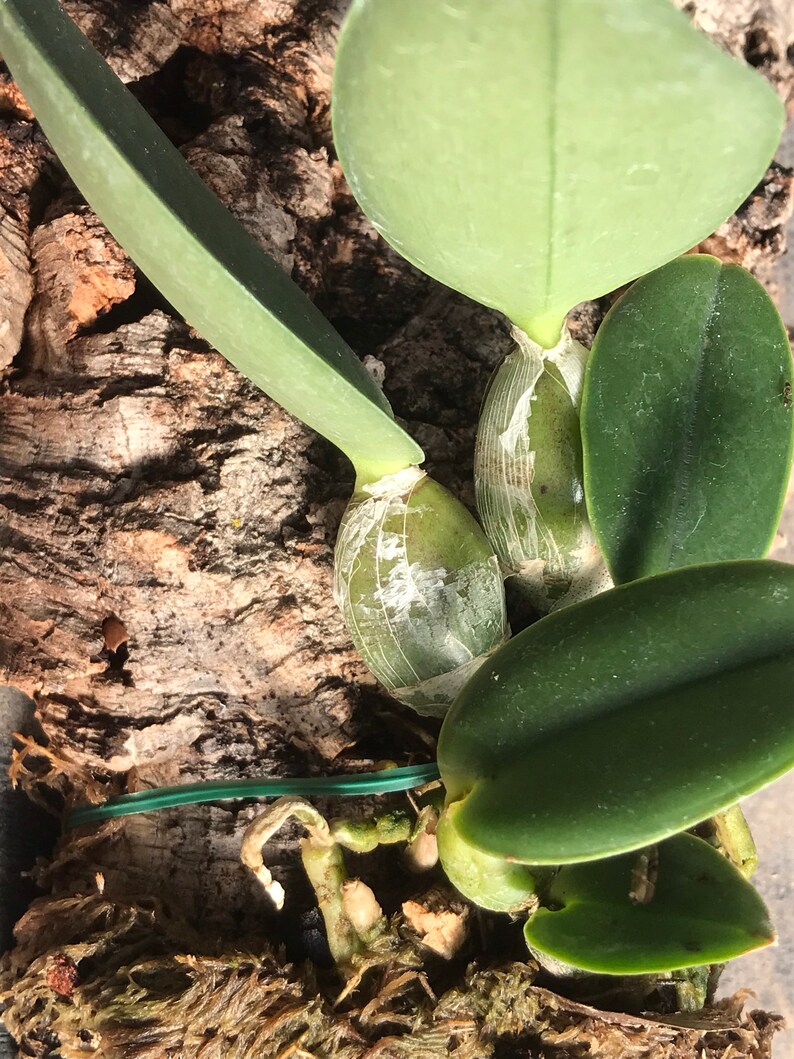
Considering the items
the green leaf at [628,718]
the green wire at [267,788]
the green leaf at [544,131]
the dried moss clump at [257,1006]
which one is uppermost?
the green leaf at [544,131]

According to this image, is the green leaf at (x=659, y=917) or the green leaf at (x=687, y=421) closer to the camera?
the green leaf at (x=659, y=917)

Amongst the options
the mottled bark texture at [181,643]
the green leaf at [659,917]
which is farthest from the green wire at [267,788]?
the green leaf at [659,917]

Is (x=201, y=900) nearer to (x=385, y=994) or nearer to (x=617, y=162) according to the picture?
(x=385, y=994)

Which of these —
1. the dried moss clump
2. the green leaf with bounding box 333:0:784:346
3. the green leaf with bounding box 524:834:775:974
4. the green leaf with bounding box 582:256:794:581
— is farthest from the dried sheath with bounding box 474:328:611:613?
the dried moss clump

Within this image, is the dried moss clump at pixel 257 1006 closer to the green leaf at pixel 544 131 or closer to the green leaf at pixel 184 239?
the green leaf at pixel 184 239

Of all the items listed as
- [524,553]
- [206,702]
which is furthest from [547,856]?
[206,702]
